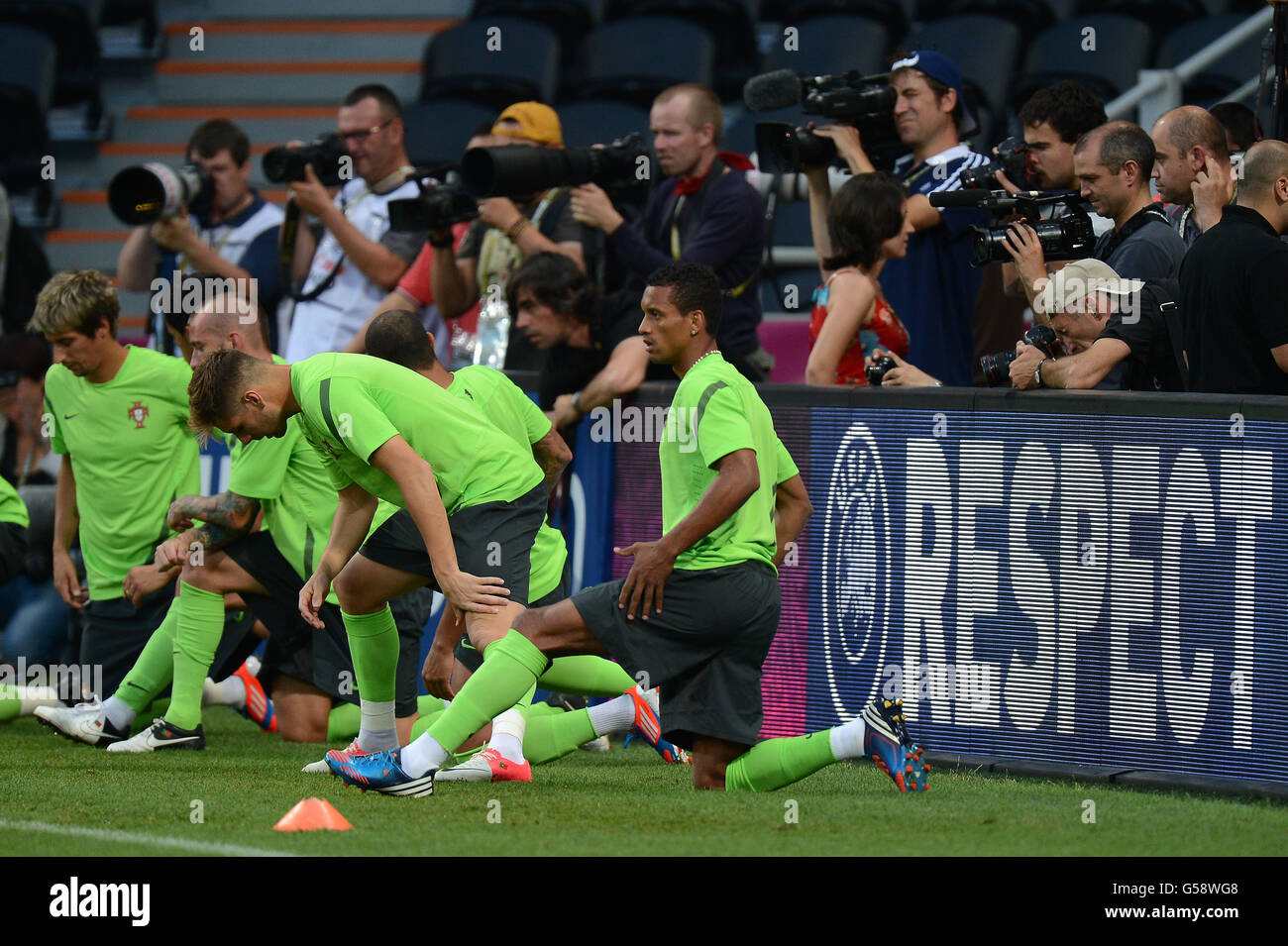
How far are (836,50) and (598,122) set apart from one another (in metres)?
1.52

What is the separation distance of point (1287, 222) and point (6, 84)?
9.20 m

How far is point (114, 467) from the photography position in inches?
301

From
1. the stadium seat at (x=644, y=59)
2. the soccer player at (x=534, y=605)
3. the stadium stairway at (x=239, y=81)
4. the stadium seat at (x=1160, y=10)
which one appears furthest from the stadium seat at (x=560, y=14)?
the soccer player at (x=534, y=605)

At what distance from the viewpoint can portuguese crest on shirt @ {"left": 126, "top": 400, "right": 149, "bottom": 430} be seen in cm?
761

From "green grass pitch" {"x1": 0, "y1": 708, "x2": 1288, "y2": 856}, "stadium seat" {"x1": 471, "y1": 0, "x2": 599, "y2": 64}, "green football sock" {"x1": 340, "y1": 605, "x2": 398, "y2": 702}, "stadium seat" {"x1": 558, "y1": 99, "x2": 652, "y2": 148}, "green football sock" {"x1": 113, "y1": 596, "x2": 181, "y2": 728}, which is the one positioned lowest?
"green grass pitch" {"x1": 0, "y1": 708, "x2": 1288, "y2": 856}

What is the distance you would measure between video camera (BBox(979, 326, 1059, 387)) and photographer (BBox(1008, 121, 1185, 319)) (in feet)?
0.21

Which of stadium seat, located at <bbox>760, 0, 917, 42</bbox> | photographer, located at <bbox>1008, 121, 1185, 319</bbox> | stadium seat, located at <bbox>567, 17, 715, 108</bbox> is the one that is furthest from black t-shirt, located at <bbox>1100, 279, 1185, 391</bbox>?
stadium seat, located at <bbox>567, 17, 715, 108</bbox>

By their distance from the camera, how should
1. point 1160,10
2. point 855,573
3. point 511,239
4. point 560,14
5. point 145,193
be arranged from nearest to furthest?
point 855,573
point 511,239
point 145,193
point 1160,10
point 560,14

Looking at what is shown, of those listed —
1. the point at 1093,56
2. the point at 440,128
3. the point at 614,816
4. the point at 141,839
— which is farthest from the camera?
the point at 440,128

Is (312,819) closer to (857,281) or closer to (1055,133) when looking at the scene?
(857,281)

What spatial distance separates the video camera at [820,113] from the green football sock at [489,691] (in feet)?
8.68

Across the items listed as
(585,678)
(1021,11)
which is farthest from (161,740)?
(1021,11)

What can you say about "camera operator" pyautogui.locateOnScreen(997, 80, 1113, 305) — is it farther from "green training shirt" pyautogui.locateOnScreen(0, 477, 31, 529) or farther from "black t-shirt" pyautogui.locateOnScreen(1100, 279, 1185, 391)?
"green training shirt" pyautogui.locateOnScreen(0, 477, 31, 529)
